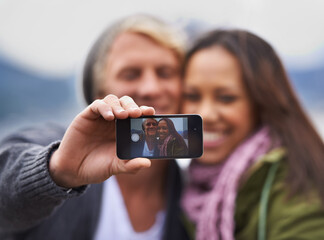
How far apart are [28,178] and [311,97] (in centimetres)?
105

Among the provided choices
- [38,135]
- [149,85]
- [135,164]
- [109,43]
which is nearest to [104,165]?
[135,164]

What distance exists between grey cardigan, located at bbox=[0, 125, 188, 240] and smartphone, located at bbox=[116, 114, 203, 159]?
0.14 meters

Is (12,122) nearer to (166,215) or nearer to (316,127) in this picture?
(166,215)

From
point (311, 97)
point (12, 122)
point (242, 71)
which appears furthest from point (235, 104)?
point (12, 122)

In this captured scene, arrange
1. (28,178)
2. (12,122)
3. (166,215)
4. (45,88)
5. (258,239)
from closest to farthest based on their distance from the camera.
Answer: (28,178) < (258,239) < (166,215) < (12,122) < (45,88)

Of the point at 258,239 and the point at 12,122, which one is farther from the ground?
the point at 12,122

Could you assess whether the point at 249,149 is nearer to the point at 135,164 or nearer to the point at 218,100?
the point at 218,100

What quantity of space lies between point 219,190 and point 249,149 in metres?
0.16

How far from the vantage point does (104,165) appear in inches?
24.5

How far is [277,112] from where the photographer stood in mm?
1092

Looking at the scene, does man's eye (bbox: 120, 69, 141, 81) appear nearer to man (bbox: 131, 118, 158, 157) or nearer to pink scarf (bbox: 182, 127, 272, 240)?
pink scarf (bbox: 182, 127, 272, 240)

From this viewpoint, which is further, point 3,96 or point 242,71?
point 3,96

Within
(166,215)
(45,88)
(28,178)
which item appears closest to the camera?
(28,178)

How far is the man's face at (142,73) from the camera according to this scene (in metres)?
1.05
